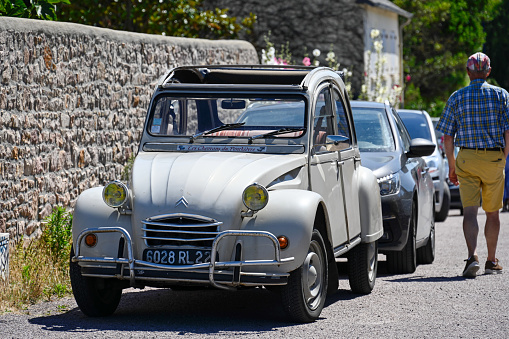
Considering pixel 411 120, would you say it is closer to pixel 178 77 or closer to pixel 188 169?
pixel 178 77

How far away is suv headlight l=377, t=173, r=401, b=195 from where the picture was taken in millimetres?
10047

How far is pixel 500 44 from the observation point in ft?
191

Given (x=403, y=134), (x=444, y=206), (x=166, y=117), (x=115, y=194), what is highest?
(x=166, y=117)

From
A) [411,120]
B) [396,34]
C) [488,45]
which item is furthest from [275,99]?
[488,45]

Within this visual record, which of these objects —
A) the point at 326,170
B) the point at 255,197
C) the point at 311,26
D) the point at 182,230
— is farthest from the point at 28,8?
the point at 311,26

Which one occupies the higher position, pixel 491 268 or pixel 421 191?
pixel 421 191

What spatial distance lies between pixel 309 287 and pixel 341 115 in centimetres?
232

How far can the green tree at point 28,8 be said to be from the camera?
11148mm

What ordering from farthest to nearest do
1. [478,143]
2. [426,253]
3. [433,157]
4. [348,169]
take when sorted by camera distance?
[433,157] → [426,253] → [478,143] → [348,169]

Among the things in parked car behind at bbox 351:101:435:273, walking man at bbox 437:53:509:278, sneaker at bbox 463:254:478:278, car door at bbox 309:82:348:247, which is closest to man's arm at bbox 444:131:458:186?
walking man at bbox 437:53:509:278

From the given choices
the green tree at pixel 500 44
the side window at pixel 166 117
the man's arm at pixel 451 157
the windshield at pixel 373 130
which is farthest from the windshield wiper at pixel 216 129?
the green tree at pixel 500 44

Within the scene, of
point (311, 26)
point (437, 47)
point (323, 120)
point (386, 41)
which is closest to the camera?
point (323, 120)

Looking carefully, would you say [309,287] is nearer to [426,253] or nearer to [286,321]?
[286,321]

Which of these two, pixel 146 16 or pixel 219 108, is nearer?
pixel 219 108
